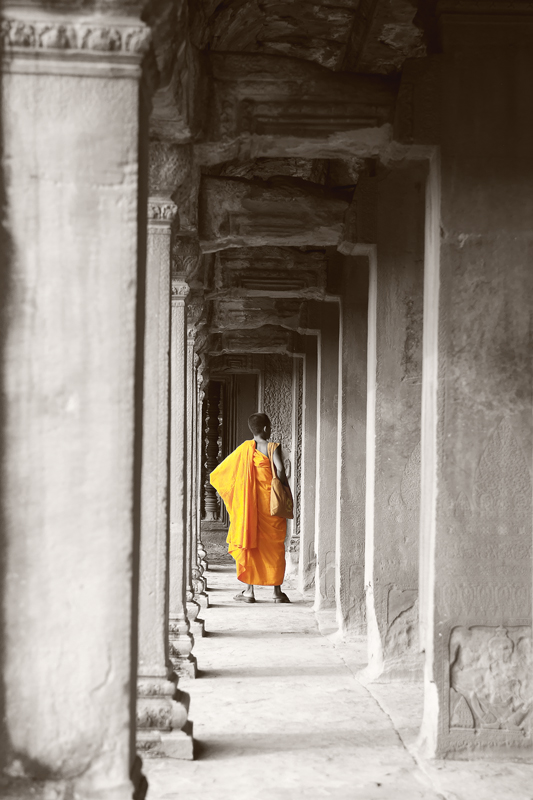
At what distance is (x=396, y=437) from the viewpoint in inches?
269

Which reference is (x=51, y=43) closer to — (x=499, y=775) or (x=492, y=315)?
(x=492, y=315)

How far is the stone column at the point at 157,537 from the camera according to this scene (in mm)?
4934

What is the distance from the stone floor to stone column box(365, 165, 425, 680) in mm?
405

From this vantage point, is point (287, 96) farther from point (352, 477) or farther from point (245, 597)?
point (245, 597)

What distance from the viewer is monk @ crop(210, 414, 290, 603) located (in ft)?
36.6

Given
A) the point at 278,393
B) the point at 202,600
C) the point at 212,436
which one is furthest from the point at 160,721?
the point at 212,436

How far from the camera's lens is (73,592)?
2609 mm

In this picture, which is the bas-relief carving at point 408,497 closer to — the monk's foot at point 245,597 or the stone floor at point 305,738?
the stone floor at point 305,738

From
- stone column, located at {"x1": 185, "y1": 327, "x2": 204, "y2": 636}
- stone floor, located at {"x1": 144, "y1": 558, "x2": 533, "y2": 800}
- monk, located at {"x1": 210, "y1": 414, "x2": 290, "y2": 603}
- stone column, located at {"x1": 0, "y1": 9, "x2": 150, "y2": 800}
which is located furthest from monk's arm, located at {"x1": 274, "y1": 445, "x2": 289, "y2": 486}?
stone column, located at {"x1": 0, "y1": 9, "x2": 150, "y2": 800}

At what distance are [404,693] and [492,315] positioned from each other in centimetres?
293

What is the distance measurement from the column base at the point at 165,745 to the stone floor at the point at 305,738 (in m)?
0.06

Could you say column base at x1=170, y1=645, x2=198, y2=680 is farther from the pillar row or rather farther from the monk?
the pillar row

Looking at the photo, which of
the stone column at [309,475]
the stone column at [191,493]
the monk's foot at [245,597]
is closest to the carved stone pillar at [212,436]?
the stone column at [309,475]

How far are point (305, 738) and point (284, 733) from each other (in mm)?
166
